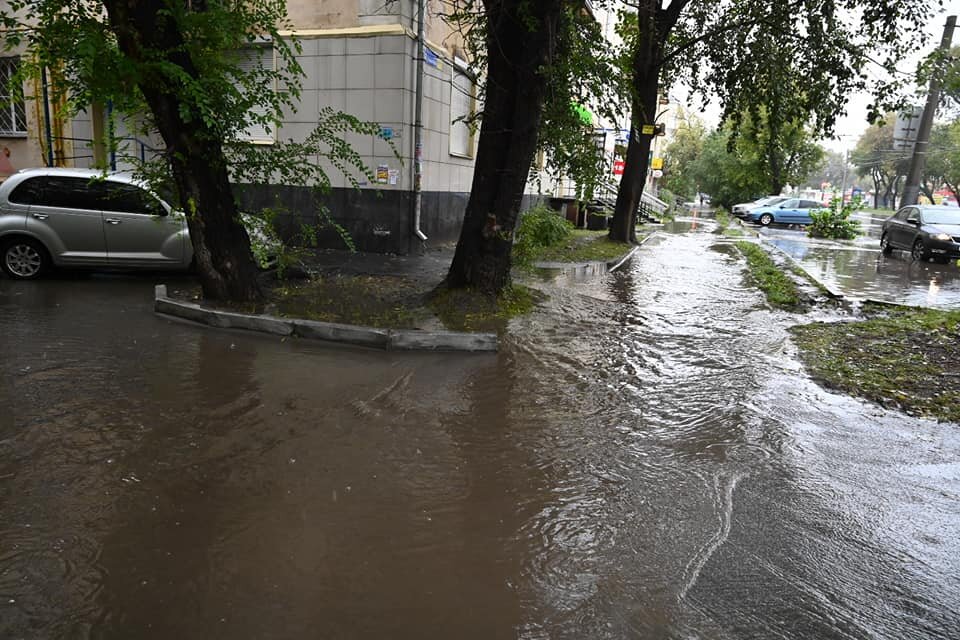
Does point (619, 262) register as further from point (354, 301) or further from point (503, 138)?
point (354, 301)

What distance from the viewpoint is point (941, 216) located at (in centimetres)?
1864

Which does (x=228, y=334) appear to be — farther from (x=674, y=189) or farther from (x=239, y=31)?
(x=674, y=189)

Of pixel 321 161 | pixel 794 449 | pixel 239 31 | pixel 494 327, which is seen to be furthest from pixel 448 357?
pixel 321 161

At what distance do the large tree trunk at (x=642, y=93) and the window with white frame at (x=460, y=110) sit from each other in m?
3.95

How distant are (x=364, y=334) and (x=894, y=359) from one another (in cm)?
570

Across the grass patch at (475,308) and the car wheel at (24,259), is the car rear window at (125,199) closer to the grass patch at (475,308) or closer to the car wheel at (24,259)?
the car wheel at (24,259)

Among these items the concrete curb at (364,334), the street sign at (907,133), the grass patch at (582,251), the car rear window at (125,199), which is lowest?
the concrete curb at (364,334)

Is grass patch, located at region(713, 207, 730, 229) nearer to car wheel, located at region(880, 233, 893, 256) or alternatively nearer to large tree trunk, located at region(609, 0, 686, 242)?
car wheel, located at region(880, 233, 893, 256)

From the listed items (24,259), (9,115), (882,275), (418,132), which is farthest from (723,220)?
(24,259)

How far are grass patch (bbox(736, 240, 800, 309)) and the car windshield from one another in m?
4.97

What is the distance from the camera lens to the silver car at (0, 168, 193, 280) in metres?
9.51

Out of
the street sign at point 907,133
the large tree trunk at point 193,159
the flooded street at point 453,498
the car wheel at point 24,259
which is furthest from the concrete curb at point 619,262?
the car wheel at point 24,259

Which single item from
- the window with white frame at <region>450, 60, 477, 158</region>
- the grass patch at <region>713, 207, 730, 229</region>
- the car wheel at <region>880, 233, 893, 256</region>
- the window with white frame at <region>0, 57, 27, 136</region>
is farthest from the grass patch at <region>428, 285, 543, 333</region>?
the grass patch at <region>713, 207, 730, 229</region>

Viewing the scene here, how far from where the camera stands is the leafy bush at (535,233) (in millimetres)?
11086
